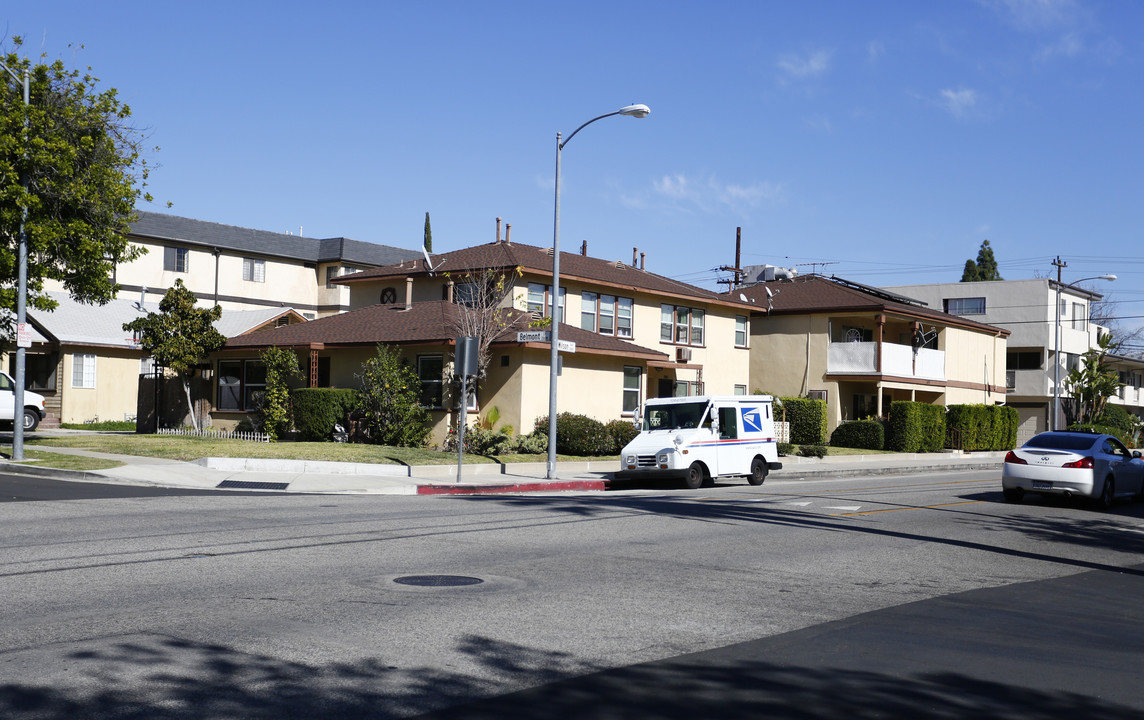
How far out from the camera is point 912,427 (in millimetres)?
41438

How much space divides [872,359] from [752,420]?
21461 millimetres

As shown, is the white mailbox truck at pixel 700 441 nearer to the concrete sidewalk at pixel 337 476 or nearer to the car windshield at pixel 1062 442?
the concrete sidewalk at pixel 337 476

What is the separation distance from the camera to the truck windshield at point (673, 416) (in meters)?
24.1

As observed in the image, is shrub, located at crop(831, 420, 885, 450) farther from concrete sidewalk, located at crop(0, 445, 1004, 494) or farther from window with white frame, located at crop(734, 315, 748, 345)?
concrete sidewalk, located at crop(0, 445, 1004, 494)

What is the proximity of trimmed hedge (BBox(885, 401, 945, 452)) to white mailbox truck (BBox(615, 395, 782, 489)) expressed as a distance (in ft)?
58.8

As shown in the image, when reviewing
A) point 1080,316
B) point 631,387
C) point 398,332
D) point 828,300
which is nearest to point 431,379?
point 398,332

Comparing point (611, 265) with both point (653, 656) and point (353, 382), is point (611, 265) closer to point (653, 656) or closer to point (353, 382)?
point (353, 382)

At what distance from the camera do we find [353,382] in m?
33.6

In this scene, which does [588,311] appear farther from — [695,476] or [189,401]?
[695,476]

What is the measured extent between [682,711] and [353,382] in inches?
1132

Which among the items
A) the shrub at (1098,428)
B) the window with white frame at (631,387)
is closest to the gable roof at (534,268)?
the window with white frame at (631,387)

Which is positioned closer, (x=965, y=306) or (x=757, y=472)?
(x=757, y=472)

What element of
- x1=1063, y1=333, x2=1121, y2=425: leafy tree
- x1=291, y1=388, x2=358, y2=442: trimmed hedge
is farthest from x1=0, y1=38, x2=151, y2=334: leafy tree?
x1=1063, y1=333, x2=1121, y2=425: leafy tree

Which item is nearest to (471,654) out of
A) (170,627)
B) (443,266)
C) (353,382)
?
(170,627)
